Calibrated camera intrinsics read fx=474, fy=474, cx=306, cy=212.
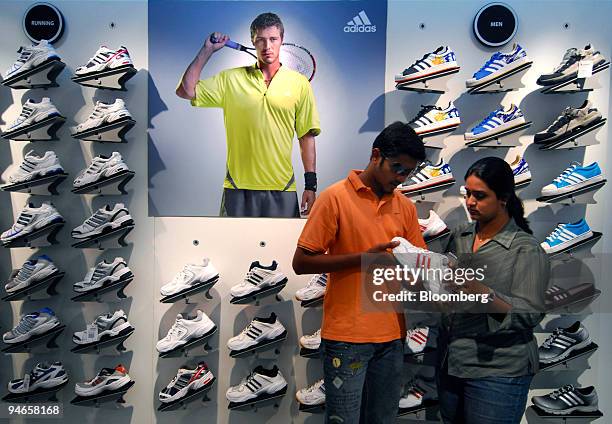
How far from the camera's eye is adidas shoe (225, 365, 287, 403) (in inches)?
129

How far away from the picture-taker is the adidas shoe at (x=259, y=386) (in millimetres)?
3266

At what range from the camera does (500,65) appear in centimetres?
319

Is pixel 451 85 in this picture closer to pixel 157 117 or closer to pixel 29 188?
pixel 157 117

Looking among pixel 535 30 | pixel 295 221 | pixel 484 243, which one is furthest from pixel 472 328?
pixel 535 30

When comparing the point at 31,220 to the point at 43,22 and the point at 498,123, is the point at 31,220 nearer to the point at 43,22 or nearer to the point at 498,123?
the point at 43,22

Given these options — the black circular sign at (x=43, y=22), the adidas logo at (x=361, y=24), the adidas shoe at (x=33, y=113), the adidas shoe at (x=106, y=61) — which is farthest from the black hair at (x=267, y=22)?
the adidas shoe at (x=33, y=113)

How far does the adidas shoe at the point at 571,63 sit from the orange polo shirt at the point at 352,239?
71.9 inches

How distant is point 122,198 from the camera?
11.6 ft

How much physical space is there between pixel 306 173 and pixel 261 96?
64 cm

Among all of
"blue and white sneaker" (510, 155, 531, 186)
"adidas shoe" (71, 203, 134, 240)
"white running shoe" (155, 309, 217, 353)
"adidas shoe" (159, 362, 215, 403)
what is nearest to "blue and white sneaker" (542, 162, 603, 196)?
"blue and white sneaker" (510, 155, 531, 186)

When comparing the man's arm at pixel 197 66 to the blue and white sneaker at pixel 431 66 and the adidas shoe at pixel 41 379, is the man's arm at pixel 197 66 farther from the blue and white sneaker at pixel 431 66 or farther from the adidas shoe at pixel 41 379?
the adidas shoe at pixel 41 379

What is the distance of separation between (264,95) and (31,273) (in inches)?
82.4

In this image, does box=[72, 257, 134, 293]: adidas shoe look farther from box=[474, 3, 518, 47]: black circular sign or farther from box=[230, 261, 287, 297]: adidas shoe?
box=[474, 3, 518, 47]: black circular sign

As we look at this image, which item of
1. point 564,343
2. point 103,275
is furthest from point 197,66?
point 564,343
